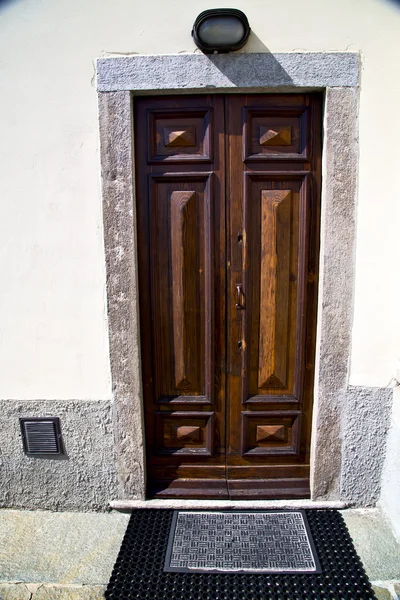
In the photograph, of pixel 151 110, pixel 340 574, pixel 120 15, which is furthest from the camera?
pixel 151 110

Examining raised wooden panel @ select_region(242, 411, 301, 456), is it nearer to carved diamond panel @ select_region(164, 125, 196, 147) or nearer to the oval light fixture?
carved diamond panel @ select_region(164, 125, 196, 147)

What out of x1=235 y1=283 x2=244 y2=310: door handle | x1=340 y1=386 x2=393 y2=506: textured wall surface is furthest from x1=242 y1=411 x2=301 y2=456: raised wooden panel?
x1=235 y1=283 x2=244 y2=310: door handle

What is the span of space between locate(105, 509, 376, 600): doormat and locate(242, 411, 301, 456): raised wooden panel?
60 cm

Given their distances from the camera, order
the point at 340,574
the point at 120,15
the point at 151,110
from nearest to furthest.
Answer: the point at 340,574 < the point at 120,15 < the point at 151,110

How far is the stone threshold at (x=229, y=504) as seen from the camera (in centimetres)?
262

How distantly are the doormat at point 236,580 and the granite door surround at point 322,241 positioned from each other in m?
0.39

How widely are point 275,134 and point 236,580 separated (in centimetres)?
273

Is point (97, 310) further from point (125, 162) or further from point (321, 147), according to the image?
point (321, 147)

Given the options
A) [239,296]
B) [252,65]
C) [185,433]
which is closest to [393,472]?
[185,433]

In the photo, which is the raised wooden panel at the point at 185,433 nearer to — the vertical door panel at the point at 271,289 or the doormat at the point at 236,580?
the vertical door panel at the point at 271,289

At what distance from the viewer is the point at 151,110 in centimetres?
247

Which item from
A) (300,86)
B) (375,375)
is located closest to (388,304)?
(375,375)

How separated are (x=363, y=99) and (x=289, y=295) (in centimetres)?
132

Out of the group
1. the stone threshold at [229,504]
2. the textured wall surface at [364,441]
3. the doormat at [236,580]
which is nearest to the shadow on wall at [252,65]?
the textured wall surface at [364,441]
